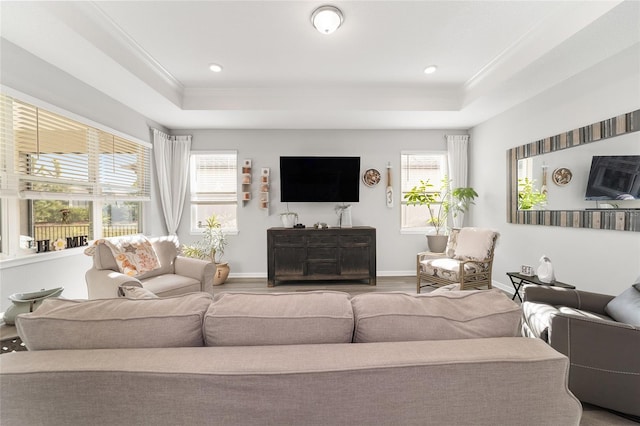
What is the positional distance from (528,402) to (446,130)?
4533 mm

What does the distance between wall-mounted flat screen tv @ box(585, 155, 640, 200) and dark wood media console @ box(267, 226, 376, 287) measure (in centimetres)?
246

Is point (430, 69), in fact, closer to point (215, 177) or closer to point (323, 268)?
point (323, 268)

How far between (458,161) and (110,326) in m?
4.85

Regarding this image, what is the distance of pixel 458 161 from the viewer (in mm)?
4379

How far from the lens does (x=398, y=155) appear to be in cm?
446

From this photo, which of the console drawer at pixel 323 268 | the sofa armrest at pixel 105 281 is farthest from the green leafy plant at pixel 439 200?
the sofa armrest at pixel 105 281

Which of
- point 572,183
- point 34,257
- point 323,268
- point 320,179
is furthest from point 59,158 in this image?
point 572,183

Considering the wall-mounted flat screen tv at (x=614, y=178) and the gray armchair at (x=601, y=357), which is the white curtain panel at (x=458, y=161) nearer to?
the wall-mounted flat screen tv at (x=614, y=178)

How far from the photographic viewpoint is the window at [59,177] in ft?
7.13

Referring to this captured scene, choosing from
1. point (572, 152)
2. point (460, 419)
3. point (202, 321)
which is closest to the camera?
point (460, 419)

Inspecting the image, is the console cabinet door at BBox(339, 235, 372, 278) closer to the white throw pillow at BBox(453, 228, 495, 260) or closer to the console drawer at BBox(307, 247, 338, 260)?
the console drawer at BBox(307, 247, 338, 260)

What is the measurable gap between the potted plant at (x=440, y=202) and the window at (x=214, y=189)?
3053mm

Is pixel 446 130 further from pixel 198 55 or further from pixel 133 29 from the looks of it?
pixel 133 29

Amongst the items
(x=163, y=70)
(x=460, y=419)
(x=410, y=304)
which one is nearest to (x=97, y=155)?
(x=163, y=70)
